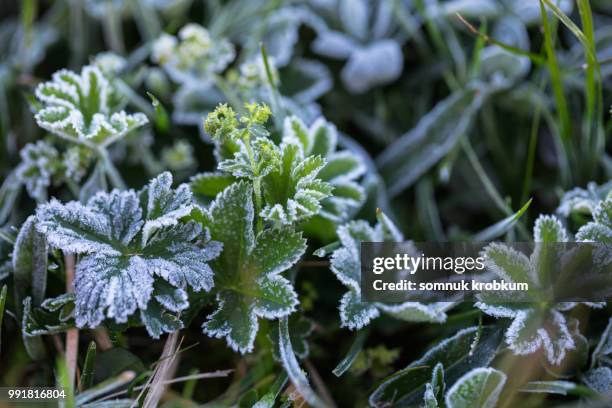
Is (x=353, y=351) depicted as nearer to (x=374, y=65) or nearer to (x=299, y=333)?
(x=299, y=333)

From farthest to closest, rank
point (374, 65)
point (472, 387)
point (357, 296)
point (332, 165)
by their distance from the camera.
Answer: point (374, 65), point (332, 165), point (357, 296), point (472, 387)

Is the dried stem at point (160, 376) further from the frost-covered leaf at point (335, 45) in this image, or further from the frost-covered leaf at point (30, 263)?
the frost-covered leaf at point (335, 45)

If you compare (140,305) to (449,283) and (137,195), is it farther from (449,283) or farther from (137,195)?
(449,283)

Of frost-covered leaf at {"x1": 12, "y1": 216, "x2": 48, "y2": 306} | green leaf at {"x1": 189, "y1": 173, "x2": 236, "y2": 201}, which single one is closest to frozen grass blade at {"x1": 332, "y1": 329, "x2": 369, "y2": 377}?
green leaf at {"x1": 189, "y1": 173, "x2": 236, "y2": 201}

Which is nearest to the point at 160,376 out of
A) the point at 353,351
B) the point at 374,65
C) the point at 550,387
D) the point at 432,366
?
the point at 353,351

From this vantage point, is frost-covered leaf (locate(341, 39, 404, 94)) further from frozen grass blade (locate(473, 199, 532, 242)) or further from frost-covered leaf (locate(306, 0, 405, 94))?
frozen grass blade (locate(473, 199, 532, 242))
